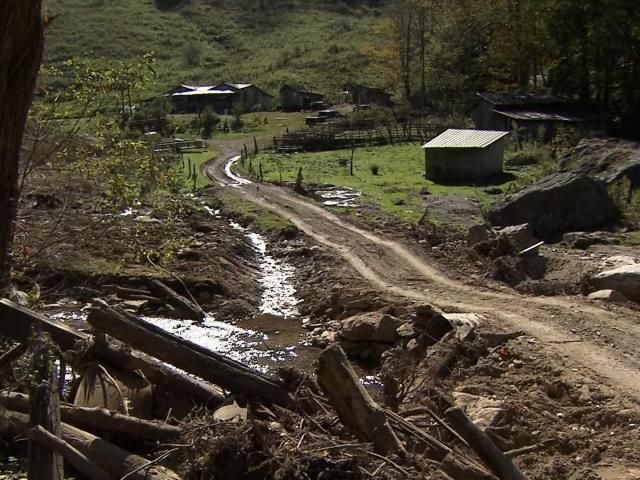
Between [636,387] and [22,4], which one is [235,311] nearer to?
[636,387]

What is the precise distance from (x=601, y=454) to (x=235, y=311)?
455 inches

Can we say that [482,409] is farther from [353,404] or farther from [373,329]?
[373,329]

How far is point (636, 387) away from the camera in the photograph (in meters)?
13.1

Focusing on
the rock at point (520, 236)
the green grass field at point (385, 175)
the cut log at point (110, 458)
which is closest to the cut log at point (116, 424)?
the cut log at point (110, 458)

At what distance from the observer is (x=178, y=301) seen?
21.2 m

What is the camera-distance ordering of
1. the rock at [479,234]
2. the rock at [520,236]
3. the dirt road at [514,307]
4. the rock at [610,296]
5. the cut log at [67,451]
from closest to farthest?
the cut log at [67,451] → the dirt road at [514,307] → the rock at [610,296] → the rock at [520,236] → the rock at [479,234]

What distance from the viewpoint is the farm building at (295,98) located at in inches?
3237

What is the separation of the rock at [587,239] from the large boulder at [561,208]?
1285 mm

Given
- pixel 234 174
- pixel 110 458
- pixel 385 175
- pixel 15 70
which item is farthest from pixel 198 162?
pixel 15 70

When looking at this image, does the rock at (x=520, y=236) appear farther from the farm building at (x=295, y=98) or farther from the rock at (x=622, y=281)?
the farm building at (x=295, y=98)

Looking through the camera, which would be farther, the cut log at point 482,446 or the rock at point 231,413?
the rock at point 231,413

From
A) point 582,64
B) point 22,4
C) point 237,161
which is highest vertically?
point 22,4

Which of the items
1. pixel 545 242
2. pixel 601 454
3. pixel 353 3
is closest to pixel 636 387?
pixel 601 454

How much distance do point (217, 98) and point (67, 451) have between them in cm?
7445
